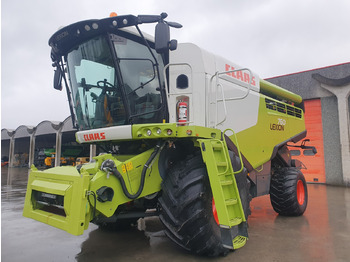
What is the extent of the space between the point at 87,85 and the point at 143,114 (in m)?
0.91

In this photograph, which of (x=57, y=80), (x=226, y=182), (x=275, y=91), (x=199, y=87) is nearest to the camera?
(x=226, y=182)

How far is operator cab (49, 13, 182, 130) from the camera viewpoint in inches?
135

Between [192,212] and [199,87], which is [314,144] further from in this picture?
[192,212]

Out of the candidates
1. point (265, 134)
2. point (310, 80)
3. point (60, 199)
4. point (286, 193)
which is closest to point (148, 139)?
point (60, 199)

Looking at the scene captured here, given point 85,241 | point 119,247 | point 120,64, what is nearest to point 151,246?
point 119,247

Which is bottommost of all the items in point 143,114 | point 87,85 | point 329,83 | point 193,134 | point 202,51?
point 193,134

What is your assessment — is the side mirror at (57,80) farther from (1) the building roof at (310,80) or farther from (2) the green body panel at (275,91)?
(1) the building roof at (310,80)

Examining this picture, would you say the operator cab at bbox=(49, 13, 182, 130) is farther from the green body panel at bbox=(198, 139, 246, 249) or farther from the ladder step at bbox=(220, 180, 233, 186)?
Answer: the ladder step at bbox=(220, 180, 233, 186)

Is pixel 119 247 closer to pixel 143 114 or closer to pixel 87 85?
pixel 143 114

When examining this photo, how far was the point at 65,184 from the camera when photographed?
296cm

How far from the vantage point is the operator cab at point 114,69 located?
343cm

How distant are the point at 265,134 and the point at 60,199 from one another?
11.9ft

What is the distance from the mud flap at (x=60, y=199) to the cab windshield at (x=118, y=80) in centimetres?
91

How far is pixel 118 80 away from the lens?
11.4 ft
